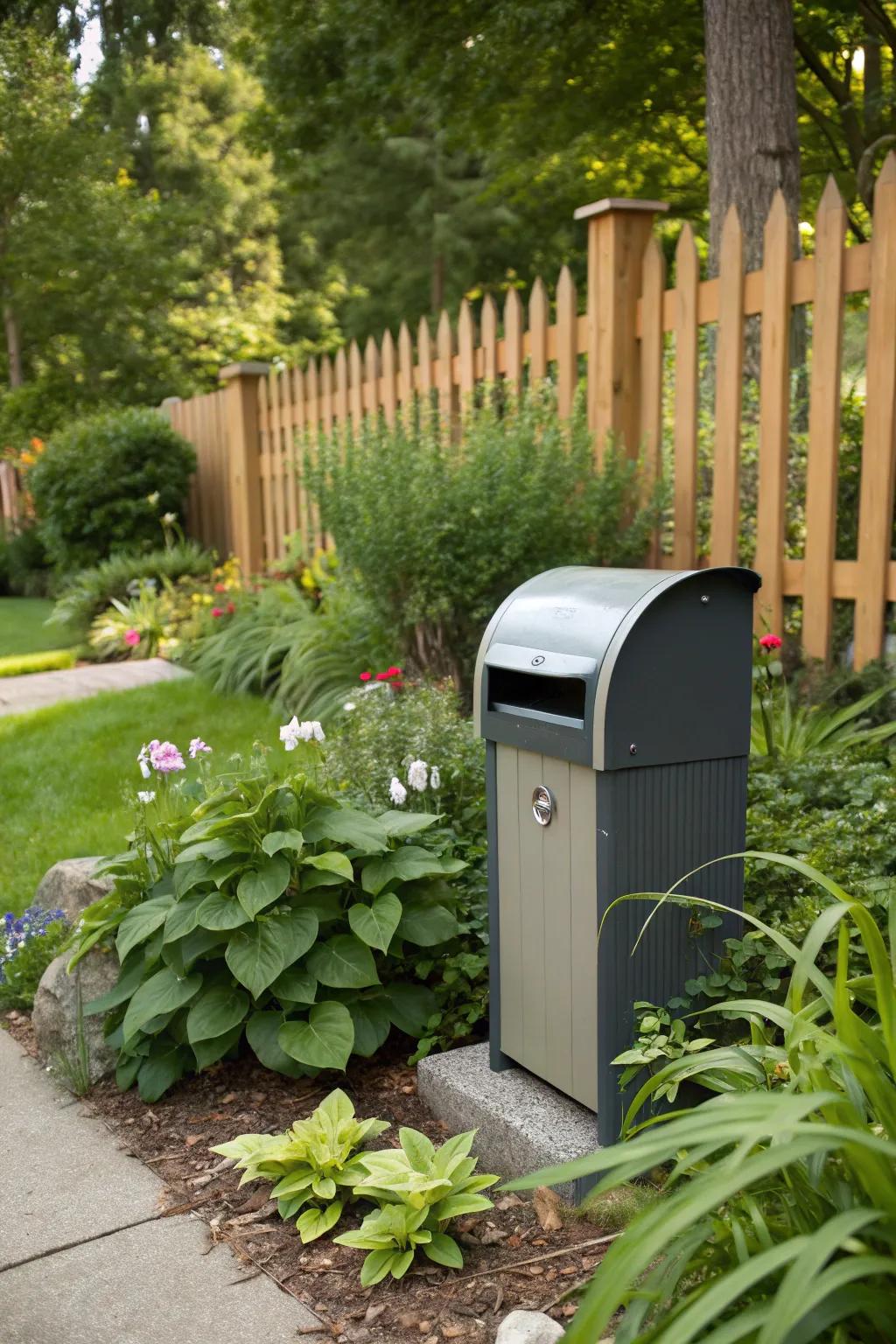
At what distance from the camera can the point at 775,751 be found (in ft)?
14.0

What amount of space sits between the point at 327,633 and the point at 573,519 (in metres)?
1.99

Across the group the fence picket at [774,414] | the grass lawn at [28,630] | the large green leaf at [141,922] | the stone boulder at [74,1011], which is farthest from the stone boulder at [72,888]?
the grass lawn at [28,630]

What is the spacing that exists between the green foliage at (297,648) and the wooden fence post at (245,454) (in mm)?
1573

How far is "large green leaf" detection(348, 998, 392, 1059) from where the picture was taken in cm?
303

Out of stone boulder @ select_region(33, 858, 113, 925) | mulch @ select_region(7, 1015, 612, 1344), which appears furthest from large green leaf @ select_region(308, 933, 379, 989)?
stone boulder @ select_region(33, 858, 113, 925)

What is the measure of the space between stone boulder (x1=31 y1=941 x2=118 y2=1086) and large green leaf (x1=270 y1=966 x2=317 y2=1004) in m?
0.60

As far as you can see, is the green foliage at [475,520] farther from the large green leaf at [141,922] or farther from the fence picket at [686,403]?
the large green leaf at [141,922]

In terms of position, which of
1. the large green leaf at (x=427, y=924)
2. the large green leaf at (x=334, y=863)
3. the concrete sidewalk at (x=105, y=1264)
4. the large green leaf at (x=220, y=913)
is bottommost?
the concrete sidewalk at (x=105, y=1264)

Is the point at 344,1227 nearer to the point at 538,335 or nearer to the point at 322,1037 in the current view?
the point at 322,1037

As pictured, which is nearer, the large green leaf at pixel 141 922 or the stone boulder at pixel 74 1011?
the large green leaf at pixel 141 922

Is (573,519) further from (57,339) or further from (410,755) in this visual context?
(57,339)

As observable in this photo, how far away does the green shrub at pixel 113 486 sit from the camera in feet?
36.3

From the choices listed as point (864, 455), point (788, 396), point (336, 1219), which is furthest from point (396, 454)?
point (336, 1219)

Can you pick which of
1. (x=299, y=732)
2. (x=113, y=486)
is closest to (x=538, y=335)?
(x=299, y=732)
